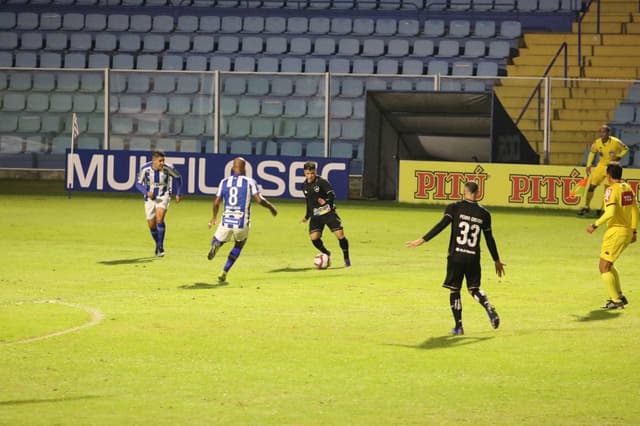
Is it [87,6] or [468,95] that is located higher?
[87,6]

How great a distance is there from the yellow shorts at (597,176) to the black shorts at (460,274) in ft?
49.0

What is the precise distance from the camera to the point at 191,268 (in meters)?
19.7

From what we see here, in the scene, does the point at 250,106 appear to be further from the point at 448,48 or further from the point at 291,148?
the point at 448,48

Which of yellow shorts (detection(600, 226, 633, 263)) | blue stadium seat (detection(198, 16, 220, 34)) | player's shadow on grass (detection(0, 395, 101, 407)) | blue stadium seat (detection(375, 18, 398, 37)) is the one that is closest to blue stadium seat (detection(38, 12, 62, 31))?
blue stadium seat (detection(198, 16, 220, 34))

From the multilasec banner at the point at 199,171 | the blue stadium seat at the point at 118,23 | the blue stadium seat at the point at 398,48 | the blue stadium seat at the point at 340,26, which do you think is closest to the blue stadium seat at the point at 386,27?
the blue stadium seat at the point at 398,48

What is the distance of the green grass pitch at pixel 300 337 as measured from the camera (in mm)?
10281

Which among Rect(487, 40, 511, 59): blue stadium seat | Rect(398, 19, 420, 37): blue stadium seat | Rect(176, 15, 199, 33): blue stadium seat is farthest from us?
Rect(176, 15, 199, 33): blue stadium seat

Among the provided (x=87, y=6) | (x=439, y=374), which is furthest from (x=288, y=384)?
(x=87, y=6)

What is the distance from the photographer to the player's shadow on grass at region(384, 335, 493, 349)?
13188 mm

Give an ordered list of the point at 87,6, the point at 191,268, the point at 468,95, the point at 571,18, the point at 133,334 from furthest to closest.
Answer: the point at 87,6 < the point at 571,18 < the point at 468,95 < the point at 191,268 < the point at 133,334

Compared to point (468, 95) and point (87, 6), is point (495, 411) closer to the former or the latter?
point (468, 95)

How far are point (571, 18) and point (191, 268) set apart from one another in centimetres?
2192

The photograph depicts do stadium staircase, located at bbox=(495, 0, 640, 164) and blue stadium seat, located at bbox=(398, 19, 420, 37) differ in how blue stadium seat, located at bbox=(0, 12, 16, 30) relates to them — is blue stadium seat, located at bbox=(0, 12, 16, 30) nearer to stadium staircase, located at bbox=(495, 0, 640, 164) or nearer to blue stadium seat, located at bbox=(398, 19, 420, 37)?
blue stadium seat, located at bbox=(398, 19, 420, 37)

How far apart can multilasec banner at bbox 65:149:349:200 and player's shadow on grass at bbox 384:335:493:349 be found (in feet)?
60.8
